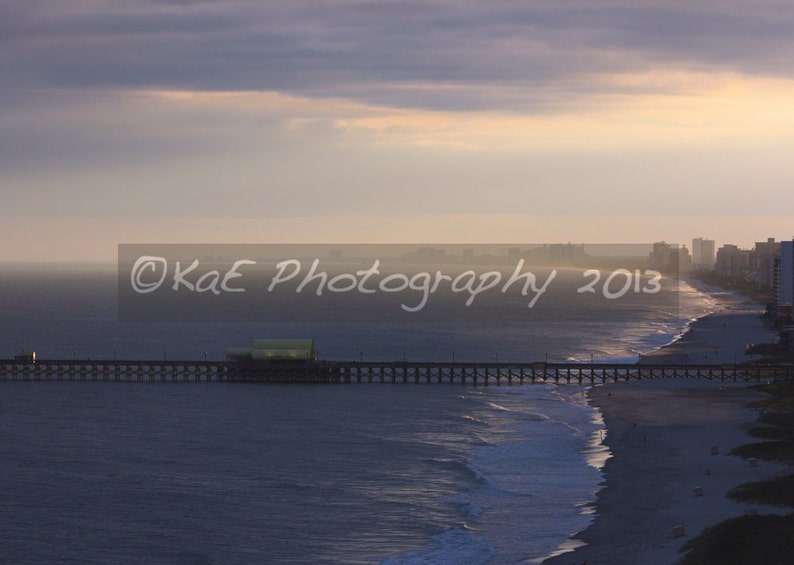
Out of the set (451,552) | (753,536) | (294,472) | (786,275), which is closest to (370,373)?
(294,472)

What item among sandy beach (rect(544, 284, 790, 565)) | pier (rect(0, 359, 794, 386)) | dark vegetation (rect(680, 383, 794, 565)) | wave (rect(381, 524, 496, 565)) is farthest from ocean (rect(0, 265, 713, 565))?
dark vegetation (rect(680, 383, 794, 565))

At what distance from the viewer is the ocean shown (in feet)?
130

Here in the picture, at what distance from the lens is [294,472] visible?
5188 centimetres

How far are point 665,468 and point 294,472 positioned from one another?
17.6 m

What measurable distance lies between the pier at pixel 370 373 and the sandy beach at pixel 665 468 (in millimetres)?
3251

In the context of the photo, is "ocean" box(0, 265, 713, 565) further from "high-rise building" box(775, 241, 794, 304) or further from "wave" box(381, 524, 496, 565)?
"high-rise building" box(775, 241, 794, 304)

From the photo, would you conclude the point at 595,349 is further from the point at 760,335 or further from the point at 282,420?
the point at 282,420

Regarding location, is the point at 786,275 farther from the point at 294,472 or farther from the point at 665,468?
the point at 294,472

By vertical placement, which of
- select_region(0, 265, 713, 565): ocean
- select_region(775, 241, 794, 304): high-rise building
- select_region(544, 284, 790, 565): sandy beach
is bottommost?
select_region(0, 265, 713, 565): ocean

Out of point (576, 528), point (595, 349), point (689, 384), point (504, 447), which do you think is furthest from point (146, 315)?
point (576, 528)

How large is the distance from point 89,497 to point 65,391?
38.5 metres

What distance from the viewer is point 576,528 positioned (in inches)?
1598

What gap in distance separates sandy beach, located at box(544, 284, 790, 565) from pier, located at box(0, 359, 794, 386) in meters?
3.25

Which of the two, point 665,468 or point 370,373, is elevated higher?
point 370,373
